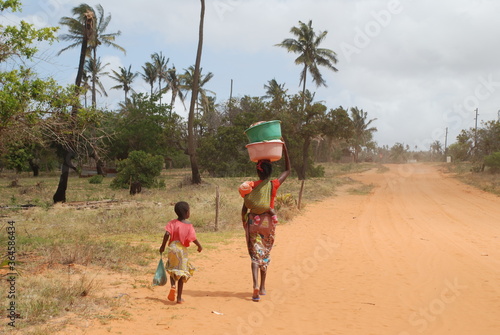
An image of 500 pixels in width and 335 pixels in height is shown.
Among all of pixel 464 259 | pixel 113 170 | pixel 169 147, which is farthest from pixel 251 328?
pixel 113 170

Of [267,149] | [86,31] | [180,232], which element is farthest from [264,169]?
[86,31]

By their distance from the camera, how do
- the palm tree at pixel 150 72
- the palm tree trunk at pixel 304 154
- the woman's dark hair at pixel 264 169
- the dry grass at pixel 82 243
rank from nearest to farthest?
1. the dry grass at pixel 82 243
2. the woman's dark hair at pixel 264 169
3. the palm tree trunk at pixel 304 154
4. the palm tree at pixel 150 72

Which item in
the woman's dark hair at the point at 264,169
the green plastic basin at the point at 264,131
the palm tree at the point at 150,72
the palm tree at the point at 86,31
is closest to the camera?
the green plastic basin at the point at 264,131

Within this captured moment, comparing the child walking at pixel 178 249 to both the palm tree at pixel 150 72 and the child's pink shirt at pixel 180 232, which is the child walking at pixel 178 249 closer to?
the child's pink shirt at pixel 180 232

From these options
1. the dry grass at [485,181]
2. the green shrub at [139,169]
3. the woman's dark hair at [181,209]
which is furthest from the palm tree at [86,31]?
the dry grass at [485,181]

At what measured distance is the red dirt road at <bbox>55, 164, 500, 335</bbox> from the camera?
4.69 m

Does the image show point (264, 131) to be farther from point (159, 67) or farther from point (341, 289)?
point (159, 67)

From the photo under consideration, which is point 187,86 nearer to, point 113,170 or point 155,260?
point 113,170

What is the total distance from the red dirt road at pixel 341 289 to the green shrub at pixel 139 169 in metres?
10.9

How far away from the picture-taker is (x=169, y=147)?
3900 centimetres

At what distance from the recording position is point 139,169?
21125 millimetres

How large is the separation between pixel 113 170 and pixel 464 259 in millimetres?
38784

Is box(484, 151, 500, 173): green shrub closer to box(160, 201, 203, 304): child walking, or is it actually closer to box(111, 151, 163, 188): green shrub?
box(111, 151, 163, 188): green shrub

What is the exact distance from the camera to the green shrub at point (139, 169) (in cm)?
2091
